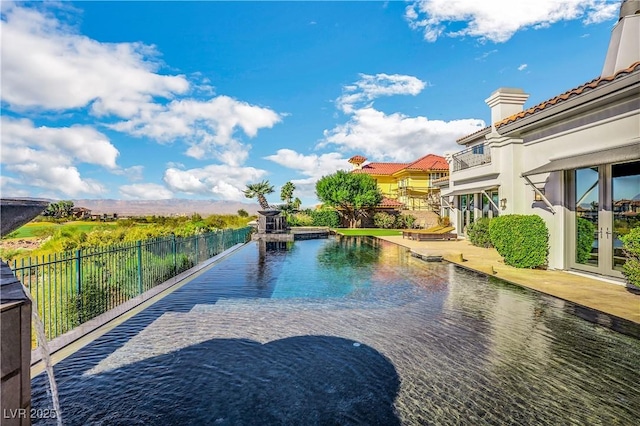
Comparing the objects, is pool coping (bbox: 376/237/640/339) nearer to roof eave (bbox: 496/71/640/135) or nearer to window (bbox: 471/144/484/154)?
roof eave (bbox: 496/71/640/135)

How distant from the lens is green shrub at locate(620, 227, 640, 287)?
6988 mm

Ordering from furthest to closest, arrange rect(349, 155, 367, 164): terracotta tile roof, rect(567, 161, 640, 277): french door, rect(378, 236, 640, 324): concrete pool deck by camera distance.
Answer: rect(349, 155, 367, 164): terracotta tile roof, rect(567, 161, 640, 277): french door, rect(378, 236, 640, 324): concrete pool deck

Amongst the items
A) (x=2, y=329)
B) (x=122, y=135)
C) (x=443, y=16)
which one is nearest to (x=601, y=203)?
(x=2, y=329)

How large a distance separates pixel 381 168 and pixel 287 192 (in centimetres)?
1516

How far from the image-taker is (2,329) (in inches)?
86.5

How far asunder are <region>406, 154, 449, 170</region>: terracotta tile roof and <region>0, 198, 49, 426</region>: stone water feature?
4298 cm

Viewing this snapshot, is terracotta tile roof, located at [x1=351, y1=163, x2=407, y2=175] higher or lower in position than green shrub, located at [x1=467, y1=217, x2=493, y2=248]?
higher

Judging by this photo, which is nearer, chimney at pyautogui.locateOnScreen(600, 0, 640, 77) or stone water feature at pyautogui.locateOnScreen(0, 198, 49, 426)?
stone water feature at pyautogui.locateOnScreen(0, 198, 49, 426)

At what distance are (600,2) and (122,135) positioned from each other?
4663 centimetres

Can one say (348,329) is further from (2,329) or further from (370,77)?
(370,77)

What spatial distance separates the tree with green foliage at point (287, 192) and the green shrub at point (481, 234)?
36258 millimetres

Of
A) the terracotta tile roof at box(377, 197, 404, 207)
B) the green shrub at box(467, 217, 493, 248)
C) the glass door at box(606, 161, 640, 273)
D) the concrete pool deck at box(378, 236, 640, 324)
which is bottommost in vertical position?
the concrete pool deck at box(378, 236, 640, 324)

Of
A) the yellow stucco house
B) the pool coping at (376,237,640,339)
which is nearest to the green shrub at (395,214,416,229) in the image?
the yellow stucco house

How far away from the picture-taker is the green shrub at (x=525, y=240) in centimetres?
1046
